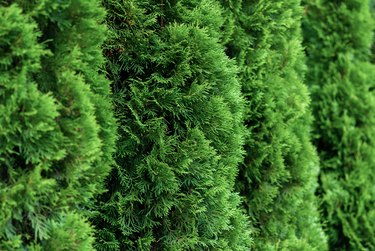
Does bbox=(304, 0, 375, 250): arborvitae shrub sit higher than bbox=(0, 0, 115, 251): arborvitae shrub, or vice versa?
bbox=(0, 0, 115, 251): arborvitae shrub

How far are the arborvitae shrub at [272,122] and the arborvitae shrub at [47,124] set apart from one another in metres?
1.61

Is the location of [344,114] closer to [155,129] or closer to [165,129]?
[165,129]

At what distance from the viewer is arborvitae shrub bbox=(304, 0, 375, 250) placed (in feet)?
17.9

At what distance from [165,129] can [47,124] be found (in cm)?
100

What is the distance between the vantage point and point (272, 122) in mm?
4129

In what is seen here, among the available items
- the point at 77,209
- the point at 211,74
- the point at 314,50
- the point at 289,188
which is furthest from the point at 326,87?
the point at 77,209

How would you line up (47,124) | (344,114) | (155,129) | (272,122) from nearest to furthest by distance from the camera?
(47,124) → (155,129) → (272,122) → (344,114)

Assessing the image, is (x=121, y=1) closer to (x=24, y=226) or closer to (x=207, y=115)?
(x=207, y=115)

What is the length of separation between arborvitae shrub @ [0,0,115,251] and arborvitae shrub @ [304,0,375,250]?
3509 millimetres

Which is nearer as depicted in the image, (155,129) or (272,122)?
(155,129)

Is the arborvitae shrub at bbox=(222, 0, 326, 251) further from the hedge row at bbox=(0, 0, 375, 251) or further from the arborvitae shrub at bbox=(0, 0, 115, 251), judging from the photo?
the arborvitae shrub at bbox=(0, 0, 115, 251)

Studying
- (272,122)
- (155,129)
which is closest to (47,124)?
(155,129)

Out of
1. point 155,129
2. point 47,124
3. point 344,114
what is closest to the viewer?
point 47,124

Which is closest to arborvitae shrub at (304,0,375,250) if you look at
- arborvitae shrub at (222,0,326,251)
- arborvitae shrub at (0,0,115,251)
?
arborvitae shrub at (222,0,326,251)
